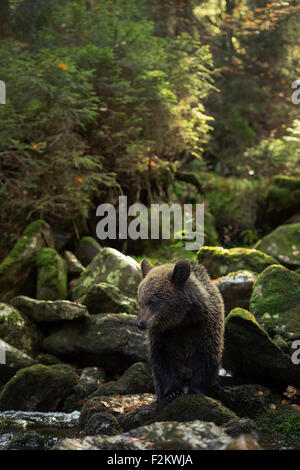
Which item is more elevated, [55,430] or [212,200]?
[212,200]

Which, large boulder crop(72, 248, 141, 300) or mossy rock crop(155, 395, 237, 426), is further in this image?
large boulder crop(72, 248, 141, 300)

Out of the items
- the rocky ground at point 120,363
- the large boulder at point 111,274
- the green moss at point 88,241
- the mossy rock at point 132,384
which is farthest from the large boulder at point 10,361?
the green moss at point 88,241

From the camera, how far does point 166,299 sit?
4.54m

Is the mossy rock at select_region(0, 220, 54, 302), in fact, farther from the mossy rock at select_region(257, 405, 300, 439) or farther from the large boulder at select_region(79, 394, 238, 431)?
the mossy rock at select_region(257, 405, 300, 439)

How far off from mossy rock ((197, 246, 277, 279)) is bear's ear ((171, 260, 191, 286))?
182 inches

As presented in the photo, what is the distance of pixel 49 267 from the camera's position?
31.5 feet

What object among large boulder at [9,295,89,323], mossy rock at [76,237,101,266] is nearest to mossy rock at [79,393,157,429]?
large boulder at [9,295,89,323]

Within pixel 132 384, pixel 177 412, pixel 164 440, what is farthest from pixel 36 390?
pixel 164 440

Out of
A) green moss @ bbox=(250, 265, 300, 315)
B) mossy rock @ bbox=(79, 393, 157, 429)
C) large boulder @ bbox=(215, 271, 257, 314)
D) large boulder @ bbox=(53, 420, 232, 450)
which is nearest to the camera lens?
large boulder @ bbox=(53, 420, 232, 450)

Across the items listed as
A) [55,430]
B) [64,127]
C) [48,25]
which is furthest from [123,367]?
[48,25]

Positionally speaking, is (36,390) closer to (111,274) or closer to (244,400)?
(244,400)

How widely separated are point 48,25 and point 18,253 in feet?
27.4

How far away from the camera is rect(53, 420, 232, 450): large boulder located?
3656 mm
